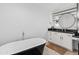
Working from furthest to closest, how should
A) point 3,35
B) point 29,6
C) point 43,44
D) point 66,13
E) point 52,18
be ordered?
point 66,13, point 43,44, point 52,18, point 29,6, point 3,35

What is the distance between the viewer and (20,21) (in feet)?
4.89

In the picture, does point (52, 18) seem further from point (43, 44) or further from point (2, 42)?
point (2, 42)

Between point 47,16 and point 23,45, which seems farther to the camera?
point 23,45

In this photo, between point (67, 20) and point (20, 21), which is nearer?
point (20, 21)

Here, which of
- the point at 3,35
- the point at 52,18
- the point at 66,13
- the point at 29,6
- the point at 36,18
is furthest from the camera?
the point at 66,13

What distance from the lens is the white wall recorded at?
1.35m

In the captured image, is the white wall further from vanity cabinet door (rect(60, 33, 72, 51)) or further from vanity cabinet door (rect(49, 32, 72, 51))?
vanity cabinet door (rect(60, 33, 72, 51))

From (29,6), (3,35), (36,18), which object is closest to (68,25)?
(36,18)

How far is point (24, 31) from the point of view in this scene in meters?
1.52

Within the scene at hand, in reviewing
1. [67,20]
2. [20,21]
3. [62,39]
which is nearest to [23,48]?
[20,21]

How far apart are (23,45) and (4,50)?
18.6 inches

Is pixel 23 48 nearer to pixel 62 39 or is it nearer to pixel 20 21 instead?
pixel 20 21

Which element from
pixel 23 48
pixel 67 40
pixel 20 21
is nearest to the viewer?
pixel 20 21

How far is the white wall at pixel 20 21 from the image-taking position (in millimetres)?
1353
